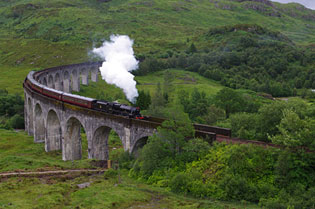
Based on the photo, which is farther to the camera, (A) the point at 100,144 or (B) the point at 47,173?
(A) the point at 100,144

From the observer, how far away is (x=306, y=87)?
114 m

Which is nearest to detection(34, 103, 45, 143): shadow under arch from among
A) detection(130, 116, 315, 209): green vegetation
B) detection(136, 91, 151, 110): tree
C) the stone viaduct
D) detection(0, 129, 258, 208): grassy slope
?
the stone viaduct

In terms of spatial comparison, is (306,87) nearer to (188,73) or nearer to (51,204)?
(188,73)

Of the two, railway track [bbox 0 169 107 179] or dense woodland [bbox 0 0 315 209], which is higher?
dense woodland [bbox 0 0 315 209]

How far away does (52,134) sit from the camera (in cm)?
6141

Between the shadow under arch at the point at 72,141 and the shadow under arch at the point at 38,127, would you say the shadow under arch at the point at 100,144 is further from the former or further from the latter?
the shadow under arch at the point at 38,127

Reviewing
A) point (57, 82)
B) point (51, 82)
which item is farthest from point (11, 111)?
point (57, 82)

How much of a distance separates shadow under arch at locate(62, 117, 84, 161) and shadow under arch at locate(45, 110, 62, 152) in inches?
262

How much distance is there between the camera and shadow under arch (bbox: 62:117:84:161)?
54.4m

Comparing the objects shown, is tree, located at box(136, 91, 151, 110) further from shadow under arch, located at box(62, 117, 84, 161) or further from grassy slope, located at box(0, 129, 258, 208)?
grassy slope, located at box(0, 129, 258, 208)

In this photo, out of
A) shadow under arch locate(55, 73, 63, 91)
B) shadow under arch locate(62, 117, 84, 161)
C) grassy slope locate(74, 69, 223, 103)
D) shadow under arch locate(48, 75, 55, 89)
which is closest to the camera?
shadow under arch locate(62, 117, 84, 161)

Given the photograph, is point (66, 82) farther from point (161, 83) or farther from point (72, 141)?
point (72, 141)

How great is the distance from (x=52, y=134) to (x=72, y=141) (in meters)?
7.91

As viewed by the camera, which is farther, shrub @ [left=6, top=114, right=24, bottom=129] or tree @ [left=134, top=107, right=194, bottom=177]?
shrub @ [left=6, top=114, right=24, bottom=129]
